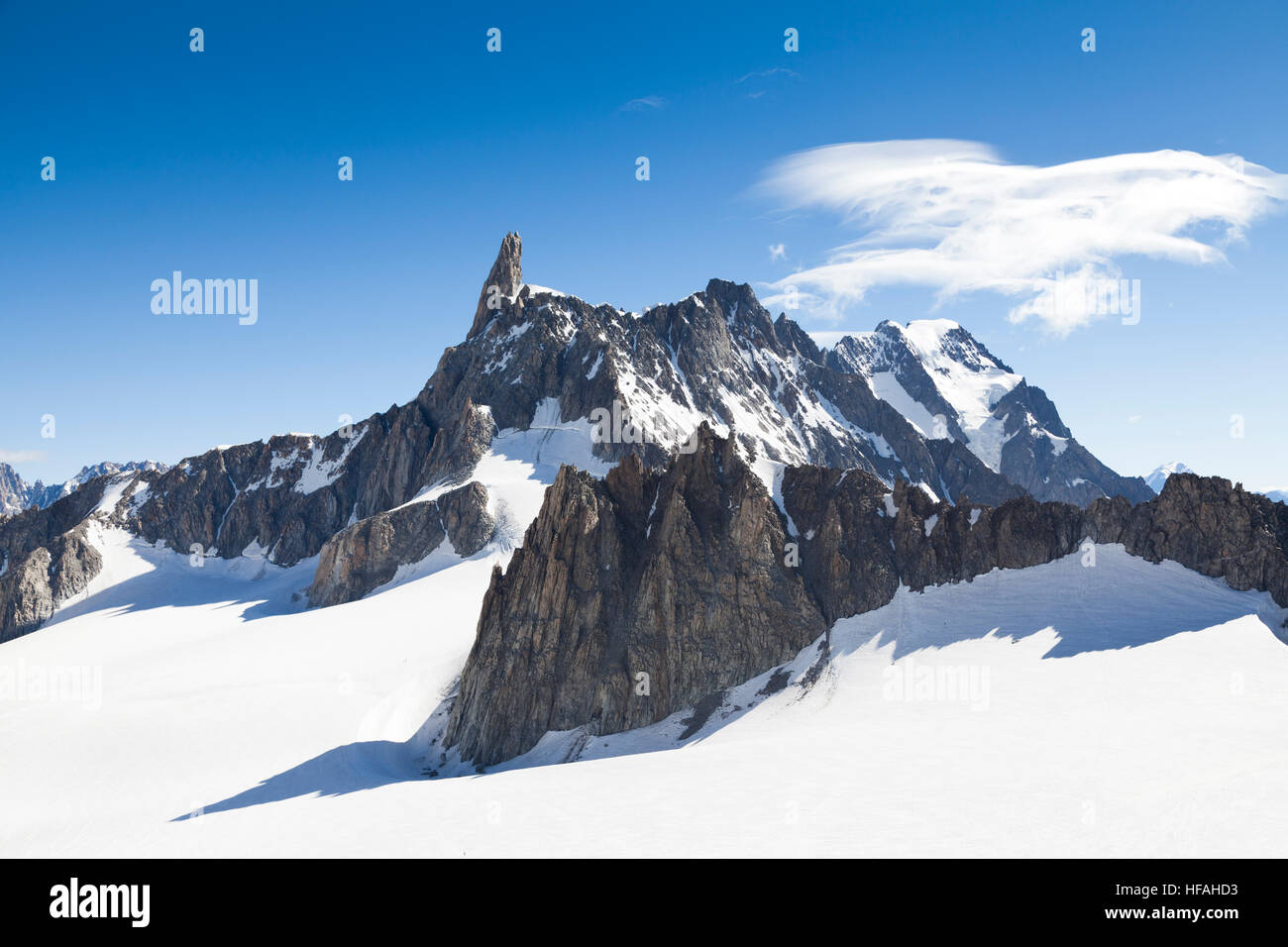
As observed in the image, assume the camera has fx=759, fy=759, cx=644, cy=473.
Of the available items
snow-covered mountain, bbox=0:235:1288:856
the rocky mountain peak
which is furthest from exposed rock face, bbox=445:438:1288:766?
the rocky mountain peak

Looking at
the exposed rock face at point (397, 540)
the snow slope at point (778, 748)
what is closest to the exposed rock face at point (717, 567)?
the snow slope at point (778, 748)

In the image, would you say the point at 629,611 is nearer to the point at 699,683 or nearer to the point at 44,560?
the point at 699,683

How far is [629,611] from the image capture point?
66938 mm

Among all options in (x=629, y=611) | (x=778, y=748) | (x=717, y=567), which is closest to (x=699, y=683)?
(x=629, y=611)

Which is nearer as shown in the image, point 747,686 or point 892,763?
point 892,763

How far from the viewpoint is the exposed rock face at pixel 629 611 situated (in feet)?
206

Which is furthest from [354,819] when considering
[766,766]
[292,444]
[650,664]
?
[292,444]

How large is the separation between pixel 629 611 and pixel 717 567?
8814 millimetres

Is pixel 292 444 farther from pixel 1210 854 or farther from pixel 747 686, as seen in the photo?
pixel 1210 854

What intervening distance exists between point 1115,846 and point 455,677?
6404cm

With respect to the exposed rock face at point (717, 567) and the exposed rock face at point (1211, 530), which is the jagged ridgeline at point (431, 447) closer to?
the exposed rock face at point (717, 567)

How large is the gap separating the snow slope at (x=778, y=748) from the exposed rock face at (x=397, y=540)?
21.0 meters

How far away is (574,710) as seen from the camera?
62.7 meters
